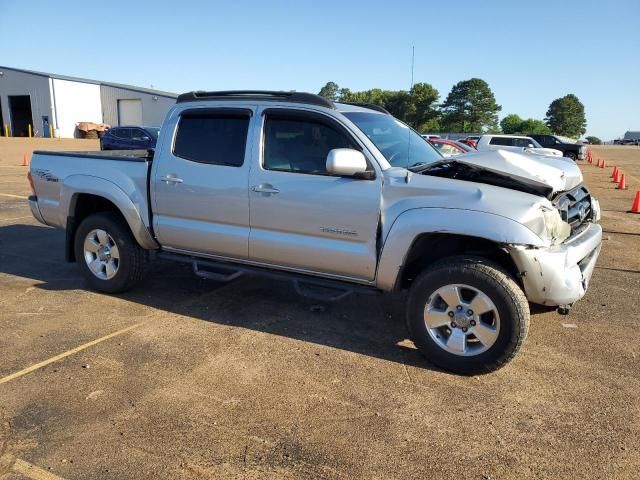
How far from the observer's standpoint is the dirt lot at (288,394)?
2.79m

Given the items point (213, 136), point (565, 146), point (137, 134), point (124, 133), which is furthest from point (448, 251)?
point (565, 146)

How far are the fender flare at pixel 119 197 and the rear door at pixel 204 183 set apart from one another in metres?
0.16

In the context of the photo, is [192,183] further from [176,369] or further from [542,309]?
[542,309]

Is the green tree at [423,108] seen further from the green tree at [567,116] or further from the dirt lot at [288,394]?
the dirt lot at [288,394]

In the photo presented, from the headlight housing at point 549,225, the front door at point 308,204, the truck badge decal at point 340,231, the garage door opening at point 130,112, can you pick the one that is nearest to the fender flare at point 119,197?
the front door at point 308,204

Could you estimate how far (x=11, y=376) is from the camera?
12.0 feet

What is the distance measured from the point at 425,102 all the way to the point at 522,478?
94435 mm

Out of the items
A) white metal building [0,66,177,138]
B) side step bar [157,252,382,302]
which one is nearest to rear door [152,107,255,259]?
side step bar [157,252,382,302]

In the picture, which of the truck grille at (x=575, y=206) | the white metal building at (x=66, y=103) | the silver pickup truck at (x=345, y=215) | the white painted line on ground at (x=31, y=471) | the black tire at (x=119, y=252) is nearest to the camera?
the white painted line on ground at (x=31, y=471)

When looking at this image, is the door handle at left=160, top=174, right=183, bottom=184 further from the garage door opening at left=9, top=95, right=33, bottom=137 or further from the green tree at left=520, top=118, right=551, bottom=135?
the green tree at left=520, top=118, right=551, bottom=135

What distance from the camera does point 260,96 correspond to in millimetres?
4625

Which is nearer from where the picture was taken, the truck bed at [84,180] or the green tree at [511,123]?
the truck bed at [84,180]

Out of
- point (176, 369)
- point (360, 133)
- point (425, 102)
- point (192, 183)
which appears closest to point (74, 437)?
point (176, 369)

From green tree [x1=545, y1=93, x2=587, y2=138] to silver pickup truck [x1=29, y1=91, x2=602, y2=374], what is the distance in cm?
10756
